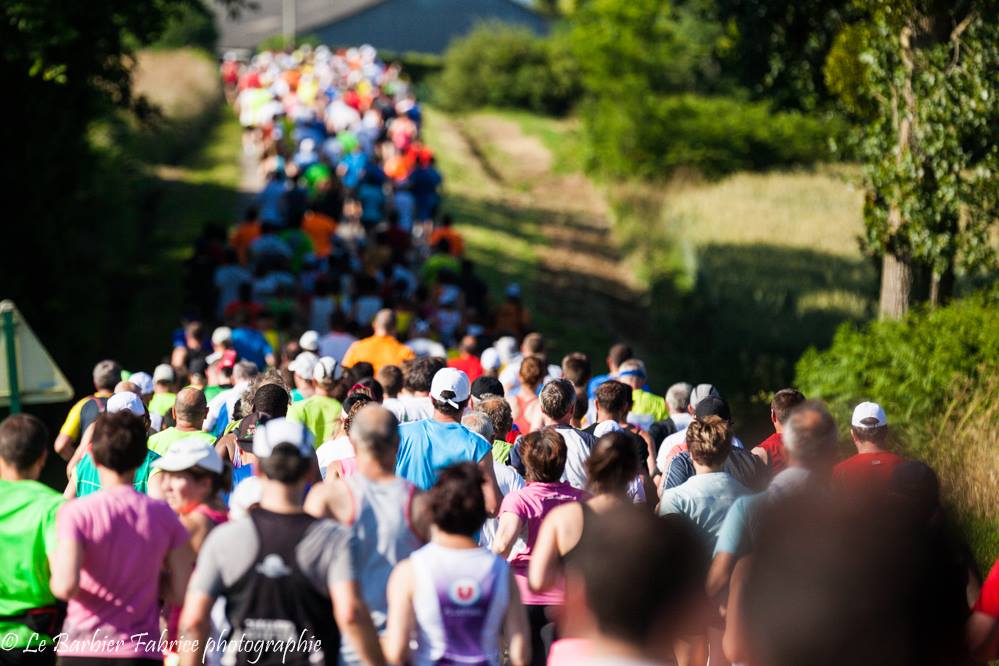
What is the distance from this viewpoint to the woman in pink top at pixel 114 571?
5.16 meters

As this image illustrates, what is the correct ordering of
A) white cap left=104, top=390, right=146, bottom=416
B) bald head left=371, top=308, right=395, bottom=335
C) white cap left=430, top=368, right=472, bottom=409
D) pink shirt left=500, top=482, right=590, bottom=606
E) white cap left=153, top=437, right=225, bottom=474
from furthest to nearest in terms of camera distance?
bald head left=371, top=308, right=395, bottom=335 < white cap left=104, top=390, right=146, bottom=416 < white cap left=430, top=368, right=472, bottom=409 < pink shirt left=500, top=482, right=590, bottom=606 < white cap left=153, top=437, right=225, bottom=474

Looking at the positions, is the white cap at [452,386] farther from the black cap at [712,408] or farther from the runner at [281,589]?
the runner at [281,589]

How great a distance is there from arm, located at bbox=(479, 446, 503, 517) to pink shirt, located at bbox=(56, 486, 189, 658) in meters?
1.72

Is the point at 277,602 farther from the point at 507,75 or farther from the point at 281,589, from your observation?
the point at 507,75

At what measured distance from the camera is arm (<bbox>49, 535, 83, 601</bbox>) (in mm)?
5102

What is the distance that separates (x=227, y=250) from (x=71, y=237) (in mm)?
3140

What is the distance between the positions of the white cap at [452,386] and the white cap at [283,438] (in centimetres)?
187

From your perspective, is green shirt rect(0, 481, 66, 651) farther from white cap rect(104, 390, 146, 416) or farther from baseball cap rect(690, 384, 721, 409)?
baseball cap rect(690, 384, 721, 409)

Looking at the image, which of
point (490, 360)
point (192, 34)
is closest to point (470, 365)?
point (490, 360)

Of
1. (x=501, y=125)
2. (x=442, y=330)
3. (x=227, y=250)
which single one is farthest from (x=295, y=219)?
(x=501, y=125)

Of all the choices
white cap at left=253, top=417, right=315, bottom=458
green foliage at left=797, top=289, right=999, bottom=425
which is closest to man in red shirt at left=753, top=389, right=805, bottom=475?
white cap at left=253, top=417, right=315, bottom=458

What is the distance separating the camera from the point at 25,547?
5418 millimetres

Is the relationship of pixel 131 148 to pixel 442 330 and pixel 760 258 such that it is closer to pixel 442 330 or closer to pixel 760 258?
pixel 760 258

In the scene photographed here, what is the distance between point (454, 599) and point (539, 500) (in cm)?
150
